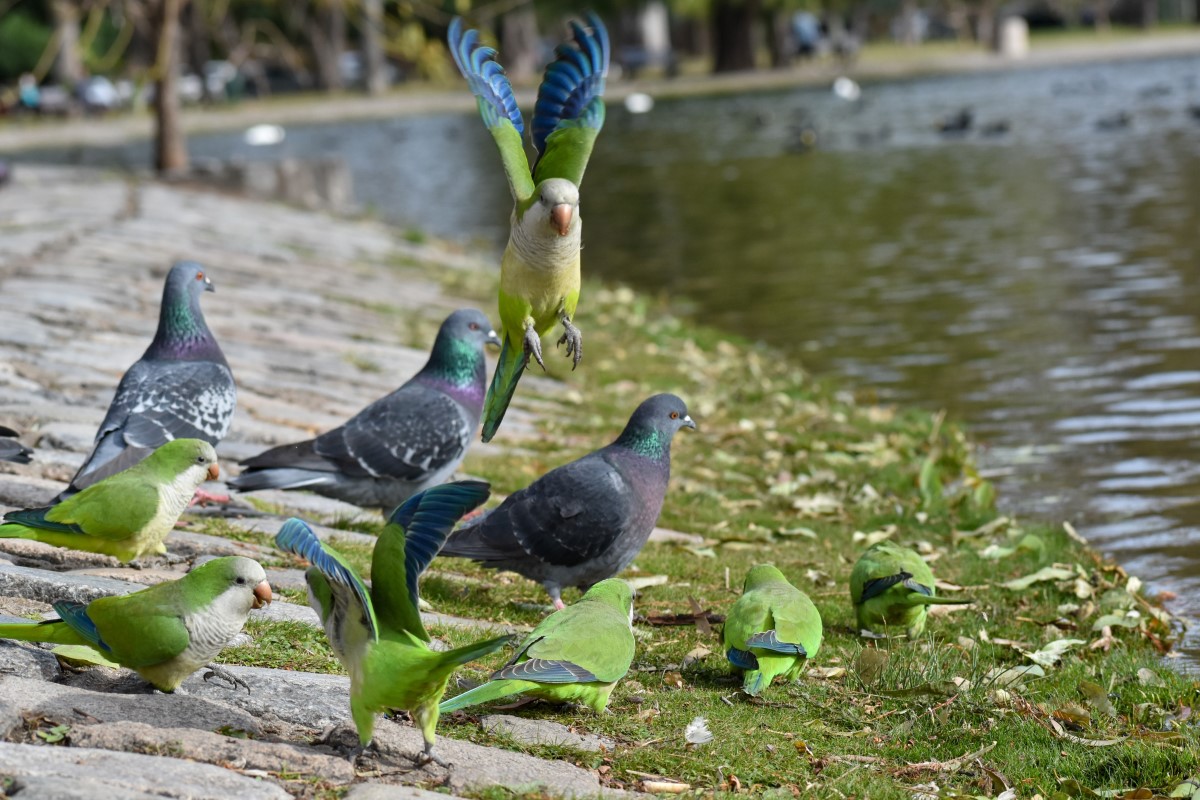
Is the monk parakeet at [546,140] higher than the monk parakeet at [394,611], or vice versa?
the monk parakeet at [546,140]

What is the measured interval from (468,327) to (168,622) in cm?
257

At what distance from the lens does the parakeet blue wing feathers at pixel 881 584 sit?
512 centimetres

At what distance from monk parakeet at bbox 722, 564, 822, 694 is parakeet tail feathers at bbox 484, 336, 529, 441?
3.94 ft

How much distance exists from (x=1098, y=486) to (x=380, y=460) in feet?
13.9

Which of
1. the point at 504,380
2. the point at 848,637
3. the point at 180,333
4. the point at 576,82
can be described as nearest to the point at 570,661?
the point at 504,380

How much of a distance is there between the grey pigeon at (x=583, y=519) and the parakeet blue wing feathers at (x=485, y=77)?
72.6 inches

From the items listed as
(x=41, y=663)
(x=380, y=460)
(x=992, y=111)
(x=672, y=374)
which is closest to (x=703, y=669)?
(x=380, y=460)

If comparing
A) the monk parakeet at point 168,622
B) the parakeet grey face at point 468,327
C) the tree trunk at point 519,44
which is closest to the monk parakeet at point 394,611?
the monk parakeet at point 168,622

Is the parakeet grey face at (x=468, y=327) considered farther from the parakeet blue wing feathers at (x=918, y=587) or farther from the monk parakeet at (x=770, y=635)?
the parakeet blue wing feathers at (x=918, y=587)

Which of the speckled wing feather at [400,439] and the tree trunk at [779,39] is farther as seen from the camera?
the tree trunk at [779,39]

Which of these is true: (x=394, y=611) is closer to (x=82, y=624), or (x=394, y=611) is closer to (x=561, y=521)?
(x=82, y=624)

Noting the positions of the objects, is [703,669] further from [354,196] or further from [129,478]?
[354,196]

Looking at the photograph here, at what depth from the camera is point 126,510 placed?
175 inches

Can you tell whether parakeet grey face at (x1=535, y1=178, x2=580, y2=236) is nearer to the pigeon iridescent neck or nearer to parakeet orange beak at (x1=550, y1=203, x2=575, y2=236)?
parakeet orange beak at (x1=550, y1=203, x2=575, y2=236)
